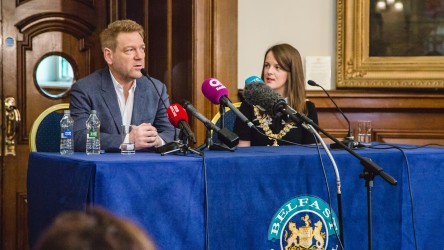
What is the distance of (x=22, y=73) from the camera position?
4.69 metres

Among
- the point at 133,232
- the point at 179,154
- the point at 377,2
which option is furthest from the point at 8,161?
the point at 133,232

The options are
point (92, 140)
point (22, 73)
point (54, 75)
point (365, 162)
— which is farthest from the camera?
point (54, 75)

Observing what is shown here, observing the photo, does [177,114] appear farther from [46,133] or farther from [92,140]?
[46,133]

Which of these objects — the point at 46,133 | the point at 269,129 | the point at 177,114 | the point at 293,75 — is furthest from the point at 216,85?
the point at 293,75

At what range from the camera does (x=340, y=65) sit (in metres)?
4.74

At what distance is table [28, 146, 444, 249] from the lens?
7.75ft

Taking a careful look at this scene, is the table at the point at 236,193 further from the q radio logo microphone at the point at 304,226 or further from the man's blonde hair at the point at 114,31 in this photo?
the man's blonde hair at the point at 114,31

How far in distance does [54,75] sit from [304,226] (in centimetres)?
275

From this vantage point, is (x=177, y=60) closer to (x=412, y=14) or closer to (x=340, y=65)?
(x=340, y=65)

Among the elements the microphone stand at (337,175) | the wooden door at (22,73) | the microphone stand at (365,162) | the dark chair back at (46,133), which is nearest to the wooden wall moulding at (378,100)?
the wooden door at (22,73)

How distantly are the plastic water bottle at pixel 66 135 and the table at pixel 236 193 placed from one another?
0.12m

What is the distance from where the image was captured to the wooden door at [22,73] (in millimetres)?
4633

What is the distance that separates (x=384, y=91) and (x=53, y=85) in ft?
7.56

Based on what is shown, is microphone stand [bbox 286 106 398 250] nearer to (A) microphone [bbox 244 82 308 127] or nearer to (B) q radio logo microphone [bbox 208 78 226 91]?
(A) microphone [bbox 244 82 308 127]
